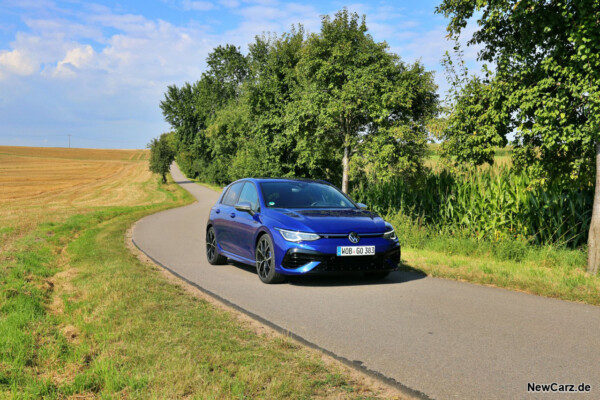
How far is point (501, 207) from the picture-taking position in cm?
1242

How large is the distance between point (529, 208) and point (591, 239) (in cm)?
287

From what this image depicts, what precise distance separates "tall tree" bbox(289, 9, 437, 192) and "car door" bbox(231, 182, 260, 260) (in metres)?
9.34

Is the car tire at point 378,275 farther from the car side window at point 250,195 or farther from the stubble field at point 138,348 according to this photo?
the stubble field at point 138,348

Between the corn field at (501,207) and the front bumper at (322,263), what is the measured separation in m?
5.09

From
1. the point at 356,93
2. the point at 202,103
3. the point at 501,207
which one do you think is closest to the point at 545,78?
the point at 501,207

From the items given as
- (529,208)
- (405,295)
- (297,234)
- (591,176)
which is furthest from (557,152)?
(297,234)

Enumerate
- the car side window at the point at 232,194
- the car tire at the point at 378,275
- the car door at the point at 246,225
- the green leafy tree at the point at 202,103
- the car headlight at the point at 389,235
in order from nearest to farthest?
1. the car headlight at the point at 389,235
2. the car tire at the point at 378,275
3. the car door at the point at 246,225
4. the car side window at the point at 232,194
5. the green leafy tree at the point at 202,103

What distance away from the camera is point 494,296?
7.16 metres

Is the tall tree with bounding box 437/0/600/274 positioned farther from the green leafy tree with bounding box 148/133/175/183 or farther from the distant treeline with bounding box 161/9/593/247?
the green leafy tree with bounding box 148/133/175/183

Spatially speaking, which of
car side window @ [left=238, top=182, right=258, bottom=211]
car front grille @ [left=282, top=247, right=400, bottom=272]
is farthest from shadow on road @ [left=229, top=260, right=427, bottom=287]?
car side window @ [left=238, top=182, right=258, bottom=211]

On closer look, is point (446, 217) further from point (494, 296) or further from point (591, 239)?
point (494, 296)

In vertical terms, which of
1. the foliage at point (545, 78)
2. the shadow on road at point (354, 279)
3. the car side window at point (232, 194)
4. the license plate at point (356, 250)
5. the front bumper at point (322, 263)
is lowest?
the shadow on road at point (354, 279)

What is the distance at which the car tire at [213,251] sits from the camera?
10516mm

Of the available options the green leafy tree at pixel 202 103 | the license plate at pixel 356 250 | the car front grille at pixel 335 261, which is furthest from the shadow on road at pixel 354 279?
the green leafy tree at pixel 202 103
